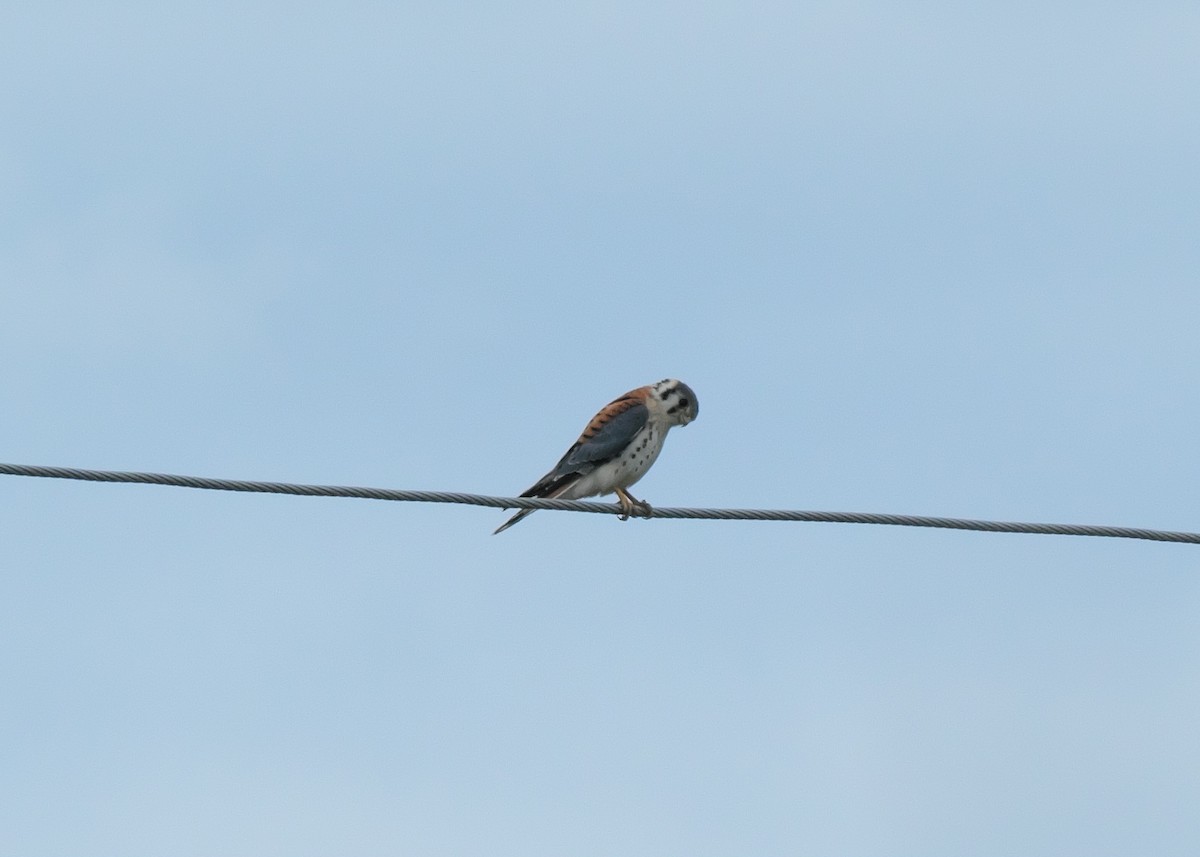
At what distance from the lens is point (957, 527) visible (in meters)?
8.31

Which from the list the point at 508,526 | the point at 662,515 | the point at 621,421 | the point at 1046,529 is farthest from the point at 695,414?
the point at 1046,529

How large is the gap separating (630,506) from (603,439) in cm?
102

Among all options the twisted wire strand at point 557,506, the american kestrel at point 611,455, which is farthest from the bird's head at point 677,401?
the twisted wire strand at point 557,506

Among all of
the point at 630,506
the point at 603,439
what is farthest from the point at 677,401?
the point at 630,506

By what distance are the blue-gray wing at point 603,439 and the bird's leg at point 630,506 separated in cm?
22

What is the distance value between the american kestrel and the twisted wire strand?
232 cm

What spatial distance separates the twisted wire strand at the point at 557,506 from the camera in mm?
7520

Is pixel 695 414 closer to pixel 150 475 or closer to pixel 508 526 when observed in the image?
pixel 508 526

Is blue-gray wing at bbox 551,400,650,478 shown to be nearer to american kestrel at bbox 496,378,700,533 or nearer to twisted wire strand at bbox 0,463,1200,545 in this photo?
american kestrel at bbox 496,378,700,533

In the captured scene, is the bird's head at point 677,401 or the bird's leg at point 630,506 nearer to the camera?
the bird's leg at point 630,506

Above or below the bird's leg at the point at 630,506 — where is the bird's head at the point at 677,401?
above

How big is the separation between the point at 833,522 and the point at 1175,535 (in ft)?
4.81

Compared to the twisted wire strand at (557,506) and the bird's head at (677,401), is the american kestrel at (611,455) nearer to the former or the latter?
the bird's head at (677,401)

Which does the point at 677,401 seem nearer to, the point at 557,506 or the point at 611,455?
the point at 611,455
